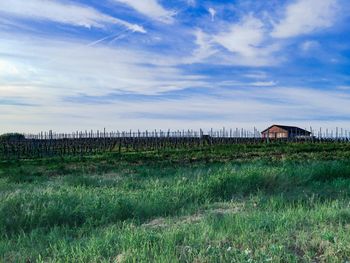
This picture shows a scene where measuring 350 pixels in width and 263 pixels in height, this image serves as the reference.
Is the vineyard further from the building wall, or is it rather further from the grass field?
the grass field

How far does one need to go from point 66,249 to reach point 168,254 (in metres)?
1.29

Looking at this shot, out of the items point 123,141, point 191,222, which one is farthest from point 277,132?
point 191,222

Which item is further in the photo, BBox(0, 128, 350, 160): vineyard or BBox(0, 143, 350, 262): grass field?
BBox(0, 128, 350, 160): vineyard

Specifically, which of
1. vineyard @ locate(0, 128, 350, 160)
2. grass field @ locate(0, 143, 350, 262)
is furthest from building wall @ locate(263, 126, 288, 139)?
grass field @ locate(0, 143, 350, 262)

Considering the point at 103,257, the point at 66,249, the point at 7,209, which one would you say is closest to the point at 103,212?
the point at 7,209

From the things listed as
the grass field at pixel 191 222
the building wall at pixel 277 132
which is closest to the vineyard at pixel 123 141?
the building wall at pixel 277 132

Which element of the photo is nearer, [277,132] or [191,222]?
[191,222]

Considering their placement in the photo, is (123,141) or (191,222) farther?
(123,141)

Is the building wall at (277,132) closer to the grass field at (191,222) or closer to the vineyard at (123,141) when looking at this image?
the vineyard at (123,141)

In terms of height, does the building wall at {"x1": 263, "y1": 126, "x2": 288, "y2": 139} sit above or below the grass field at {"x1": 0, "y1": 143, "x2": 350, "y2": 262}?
above

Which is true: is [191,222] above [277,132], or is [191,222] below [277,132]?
below

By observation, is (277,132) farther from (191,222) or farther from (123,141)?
(191,222)

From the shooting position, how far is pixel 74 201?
6961 mm

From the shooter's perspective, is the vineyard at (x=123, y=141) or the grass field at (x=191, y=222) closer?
the grass field at (x=191, y=222)
